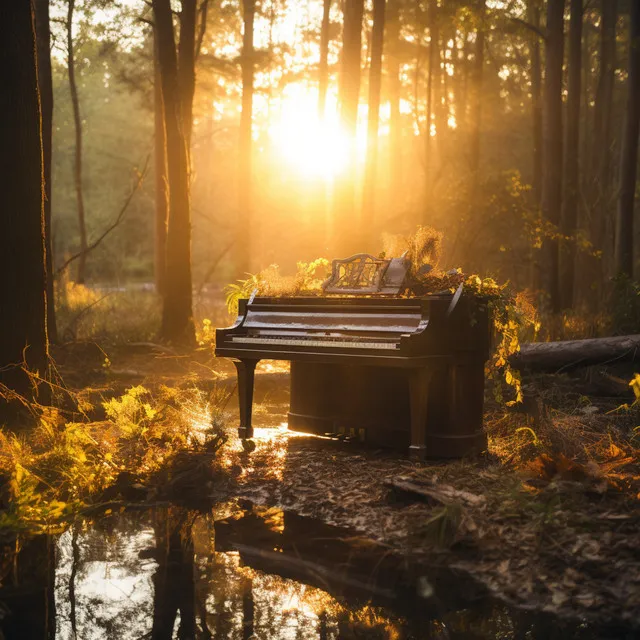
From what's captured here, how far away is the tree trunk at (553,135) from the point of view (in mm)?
17547

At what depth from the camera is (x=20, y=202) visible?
8.62 metres

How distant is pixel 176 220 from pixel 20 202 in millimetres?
7795

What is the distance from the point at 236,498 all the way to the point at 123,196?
42.2m

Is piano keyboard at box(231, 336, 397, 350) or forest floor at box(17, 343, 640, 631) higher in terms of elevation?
piano keyboard at box(231, 336, 397, 350)

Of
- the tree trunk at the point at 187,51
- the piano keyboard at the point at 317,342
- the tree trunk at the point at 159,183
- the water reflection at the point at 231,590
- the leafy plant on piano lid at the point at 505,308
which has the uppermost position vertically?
the tree trunk at the point at 187,51

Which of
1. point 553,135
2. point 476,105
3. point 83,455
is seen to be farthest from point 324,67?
point 83,455

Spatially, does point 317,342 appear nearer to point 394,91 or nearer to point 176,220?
point 176,220

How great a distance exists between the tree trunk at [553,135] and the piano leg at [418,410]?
429 inches

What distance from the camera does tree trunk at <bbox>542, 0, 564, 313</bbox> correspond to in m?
17.5

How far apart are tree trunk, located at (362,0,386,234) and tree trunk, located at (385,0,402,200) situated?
6.29 meters

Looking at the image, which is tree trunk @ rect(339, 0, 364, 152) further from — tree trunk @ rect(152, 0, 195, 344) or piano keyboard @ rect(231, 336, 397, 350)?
piano keyboard @ rect(231, 336, 397, 350)

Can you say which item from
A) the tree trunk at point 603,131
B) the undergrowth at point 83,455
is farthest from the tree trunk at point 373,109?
the undergrowth at point 83,455

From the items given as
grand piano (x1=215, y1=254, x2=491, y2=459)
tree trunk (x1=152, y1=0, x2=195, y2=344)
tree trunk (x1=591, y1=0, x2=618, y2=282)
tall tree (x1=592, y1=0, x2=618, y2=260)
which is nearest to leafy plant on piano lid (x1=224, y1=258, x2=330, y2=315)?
grand piano (x1=215, y1=254, x2=491, y2=459)

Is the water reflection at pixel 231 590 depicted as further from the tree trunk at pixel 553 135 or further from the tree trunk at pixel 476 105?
the tree trunk at pixel 476 105
